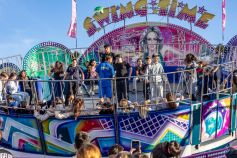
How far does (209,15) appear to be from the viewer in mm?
22188

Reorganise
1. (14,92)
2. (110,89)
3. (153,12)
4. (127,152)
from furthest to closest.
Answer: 1. (153,12)
2. (14,92)
3. (110,89)
4. (127,152)

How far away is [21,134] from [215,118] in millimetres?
5005

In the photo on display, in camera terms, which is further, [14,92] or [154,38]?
[154,38]

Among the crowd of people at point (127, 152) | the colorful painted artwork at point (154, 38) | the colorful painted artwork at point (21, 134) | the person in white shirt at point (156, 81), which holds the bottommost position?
the colorful painted artwork at point (21, 134)

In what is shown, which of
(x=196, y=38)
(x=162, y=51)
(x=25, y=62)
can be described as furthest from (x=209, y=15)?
(x=25, y=62)

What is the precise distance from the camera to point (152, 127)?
855cm

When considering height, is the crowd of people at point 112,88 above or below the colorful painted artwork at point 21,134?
above

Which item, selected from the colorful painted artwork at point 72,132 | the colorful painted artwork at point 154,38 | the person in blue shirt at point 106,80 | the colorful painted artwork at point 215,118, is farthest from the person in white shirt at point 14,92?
the colorful painted artwork at point 154,38

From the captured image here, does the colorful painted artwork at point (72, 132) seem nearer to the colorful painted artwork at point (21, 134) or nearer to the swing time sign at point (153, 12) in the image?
the colorful painted artwork at point (21, 134)

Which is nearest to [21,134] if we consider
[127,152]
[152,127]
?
[152,127]

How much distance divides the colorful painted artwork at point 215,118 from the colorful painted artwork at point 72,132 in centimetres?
238

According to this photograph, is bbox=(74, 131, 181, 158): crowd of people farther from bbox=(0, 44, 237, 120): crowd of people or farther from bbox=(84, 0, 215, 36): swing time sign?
bbox=(84, 0, 215, 36): swing time sign

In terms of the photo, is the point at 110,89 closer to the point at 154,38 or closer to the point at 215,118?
the point at 215,118

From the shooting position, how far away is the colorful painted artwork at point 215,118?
905 centimetres
